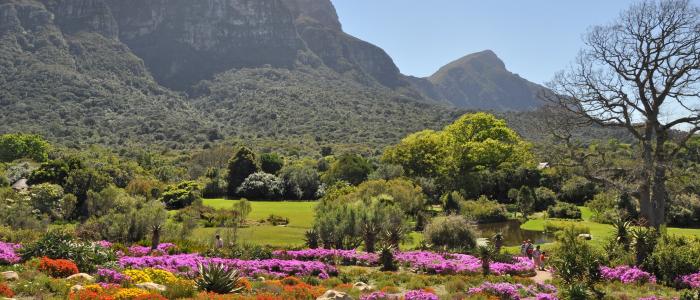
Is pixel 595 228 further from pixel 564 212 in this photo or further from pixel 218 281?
pixel 218 281

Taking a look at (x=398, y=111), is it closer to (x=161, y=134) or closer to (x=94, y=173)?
(x=161, y=134)

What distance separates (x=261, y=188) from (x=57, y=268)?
48750mm

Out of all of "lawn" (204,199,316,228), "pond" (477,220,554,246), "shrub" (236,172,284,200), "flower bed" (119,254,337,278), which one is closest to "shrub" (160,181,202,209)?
"lawn" (204,199,316,228)

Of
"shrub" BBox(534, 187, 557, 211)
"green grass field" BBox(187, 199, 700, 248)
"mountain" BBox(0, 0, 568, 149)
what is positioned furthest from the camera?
"mountain" BBox(0, 0, 568, 149)

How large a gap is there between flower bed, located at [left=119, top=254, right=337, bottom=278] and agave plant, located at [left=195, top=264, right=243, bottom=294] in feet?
12.5

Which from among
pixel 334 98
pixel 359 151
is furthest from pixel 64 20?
pixel 359 151

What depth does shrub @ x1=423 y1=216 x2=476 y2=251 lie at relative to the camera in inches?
1173

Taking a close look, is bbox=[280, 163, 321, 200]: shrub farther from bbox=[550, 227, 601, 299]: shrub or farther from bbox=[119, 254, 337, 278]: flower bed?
bbox=[550, 227, 601, 299]: shrub

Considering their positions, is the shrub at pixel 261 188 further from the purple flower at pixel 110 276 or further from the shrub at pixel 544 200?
the purple flower at pixel 110 276

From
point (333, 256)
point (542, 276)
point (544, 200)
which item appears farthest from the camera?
point (544, 200)

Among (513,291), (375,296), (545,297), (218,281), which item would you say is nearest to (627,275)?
(545,297)

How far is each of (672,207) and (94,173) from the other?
49460 millimetres

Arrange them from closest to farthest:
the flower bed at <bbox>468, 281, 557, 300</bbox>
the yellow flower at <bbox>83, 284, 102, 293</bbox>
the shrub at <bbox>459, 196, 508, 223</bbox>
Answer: the yellow flower at <bbox>83, 284, 102, 293</bbox> < the flower bed at <bbox>468, 281, 557, 300</bbox> < the shrub at <bbox>459, 196, 508, 223</bbox>

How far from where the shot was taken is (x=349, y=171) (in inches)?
2596
